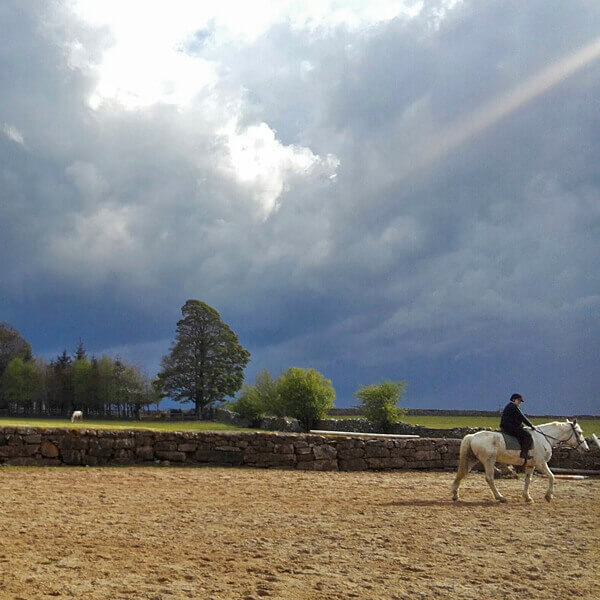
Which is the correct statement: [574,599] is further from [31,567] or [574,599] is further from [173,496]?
[173,496]

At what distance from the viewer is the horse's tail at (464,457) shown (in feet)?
41.1

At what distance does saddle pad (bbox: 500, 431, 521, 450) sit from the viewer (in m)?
12.9

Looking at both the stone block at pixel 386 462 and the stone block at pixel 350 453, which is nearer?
the stone block at pixel 350 453

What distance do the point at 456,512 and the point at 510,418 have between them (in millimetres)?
3154

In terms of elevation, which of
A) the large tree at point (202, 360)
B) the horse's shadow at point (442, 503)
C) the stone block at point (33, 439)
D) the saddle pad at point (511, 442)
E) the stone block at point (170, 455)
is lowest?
the horse's shadow at point (442, 503)

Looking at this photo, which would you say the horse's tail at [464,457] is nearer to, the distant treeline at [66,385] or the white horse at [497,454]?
the white horse at [497,454]

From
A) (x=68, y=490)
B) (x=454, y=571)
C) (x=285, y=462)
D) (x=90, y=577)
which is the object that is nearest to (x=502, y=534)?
(x=454, y=571)

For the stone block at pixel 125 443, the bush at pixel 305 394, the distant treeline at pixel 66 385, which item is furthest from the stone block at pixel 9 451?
the distant treeline at pixel 66 385

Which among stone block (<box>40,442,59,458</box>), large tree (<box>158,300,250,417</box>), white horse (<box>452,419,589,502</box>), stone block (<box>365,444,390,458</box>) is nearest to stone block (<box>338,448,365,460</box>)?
stone block (<box>365,444,390,458</box>)

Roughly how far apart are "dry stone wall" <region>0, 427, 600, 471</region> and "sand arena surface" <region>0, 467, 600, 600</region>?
1895mm

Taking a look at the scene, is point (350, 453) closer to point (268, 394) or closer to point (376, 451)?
point (376, 451)

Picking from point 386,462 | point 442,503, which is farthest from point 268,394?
point 442,503

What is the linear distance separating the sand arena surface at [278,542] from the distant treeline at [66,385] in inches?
2210

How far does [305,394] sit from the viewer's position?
135ft
